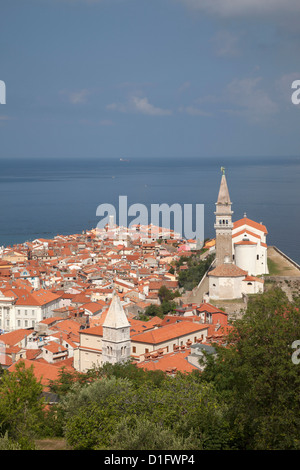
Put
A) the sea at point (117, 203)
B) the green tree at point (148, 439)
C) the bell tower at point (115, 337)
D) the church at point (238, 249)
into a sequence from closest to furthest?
1. the green tree at point (148, 439)
2. the bell tower at point (115, 337)
3. the church at point (238, 249)
4. the sea at point (117, 203)

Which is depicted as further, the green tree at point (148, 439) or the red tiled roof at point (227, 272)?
the red tiled roof at point (227, 272)

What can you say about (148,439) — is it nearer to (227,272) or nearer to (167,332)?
(167,332)

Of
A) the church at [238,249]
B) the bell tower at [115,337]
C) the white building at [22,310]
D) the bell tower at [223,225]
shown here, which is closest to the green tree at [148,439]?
the bell tower at [115,337]

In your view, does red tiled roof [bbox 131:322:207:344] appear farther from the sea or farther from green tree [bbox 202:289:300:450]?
the sea

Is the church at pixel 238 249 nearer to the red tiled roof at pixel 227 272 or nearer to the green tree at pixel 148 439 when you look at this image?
the red tiled roof at pixel 227 272

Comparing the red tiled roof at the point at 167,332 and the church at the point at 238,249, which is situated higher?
the church at the point at 238,249

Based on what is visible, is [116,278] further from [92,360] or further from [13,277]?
[92,360]

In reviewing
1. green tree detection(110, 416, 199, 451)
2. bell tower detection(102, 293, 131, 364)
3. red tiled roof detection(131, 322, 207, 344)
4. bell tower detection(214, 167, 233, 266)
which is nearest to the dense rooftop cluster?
red tiled roof detection(131, 322, 207, 344)

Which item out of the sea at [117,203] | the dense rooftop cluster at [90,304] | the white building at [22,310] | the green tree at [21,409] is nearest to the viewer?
the green tree at [21,409]
